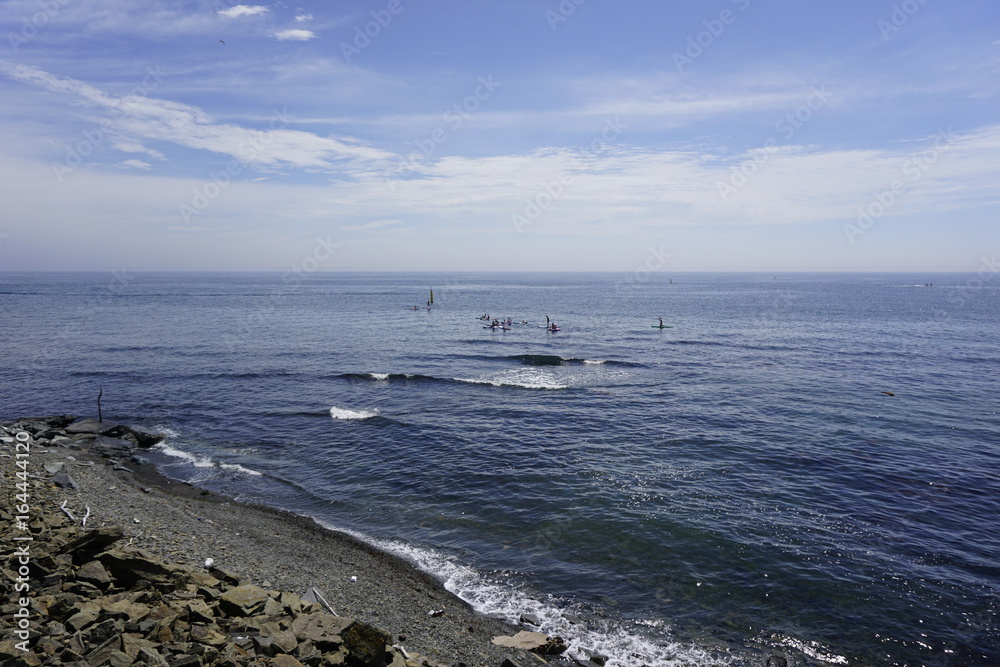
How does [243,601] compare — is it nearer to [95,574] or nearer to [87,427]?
[95,574]

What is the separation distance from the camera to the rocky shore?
28.7ft

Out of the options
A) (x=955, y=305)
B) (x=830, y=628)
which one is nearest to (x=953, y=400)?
(x=830, y=628)

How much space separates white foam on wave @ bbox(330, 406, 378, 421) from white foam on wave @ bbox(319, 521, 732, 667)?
17.0m

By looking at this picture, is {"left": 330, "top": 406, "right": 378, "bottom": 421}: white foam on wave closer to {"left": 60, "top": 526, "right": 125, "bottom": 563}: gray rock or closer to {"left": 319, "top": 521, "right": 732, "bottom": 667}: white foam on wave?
{"left": 319, "top": 521, "right": 732, "bottom": 667}: white foam on wave

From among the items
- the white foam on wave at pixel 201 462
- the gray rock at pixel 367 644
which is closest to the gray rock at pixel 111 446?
the white foam on wave at pixel 201 462

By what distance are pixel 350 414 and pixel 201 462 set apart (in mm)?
9524

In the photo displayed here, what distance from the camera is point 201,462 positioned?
26469 mm

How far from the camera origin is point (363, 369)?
Answer: 48.2 meters

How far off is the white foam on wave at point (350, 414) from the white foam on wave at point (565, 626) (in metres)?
17.0

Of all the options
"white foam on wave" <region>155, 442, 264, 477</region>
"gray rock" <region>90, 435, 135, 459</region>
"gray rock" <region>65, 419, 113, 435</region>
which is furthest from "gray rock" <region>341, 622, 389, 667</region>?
"gray rock" <region>65, 419, 113, 435</region>

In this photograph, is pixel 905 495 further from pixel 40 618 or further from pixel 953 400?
pixel 40 618

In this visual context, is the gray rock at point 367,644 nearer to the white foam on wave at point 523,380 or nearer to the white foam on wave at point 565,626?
the white foam on wave at point 565,626

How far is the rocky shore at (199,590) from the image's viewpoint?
874 cm

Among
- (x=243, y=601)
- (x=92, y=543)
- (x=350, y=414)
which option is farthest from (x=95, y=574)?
(x=350, y=414)
